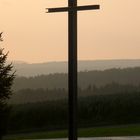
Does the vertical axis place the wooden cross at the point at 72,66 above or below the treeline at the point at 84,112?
below

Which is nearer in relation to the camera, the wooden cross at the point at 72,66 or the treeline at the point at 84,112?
the wooden cross at the point at 72,66

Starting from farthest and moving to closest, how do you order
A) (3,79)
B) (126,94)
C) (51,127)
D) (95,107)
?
(126,94), (95,107), (51,127), (3,79)

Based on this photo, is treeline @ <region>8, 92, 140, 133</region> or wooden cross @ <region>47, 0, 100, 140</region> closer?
wooden cross @ <region>47, 0, 100, 140</region>

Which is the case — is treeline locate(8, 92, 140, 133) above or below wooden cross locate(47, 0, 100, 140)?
above

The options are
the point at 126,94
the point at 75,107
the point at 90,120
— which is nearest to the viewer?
the point at 75,107

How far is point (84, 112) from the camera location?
157 ft

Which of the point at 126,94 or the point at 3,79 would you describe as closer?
the point at 3,79

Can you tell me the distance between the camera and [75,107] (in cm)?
836

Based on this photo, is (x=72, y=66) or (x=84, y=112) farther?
(x=84, y=112)

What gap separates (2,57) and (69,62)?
60.8 ft

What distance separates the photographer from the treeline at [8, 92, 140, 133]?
4425cm

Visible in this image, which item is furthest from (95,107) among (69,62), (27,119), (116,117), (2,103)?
(69,62)

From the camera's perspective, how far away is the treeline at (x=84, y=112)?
145 feet

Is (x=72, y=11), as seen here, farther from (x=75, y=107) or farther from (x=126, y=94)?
(x=126, y=94)
